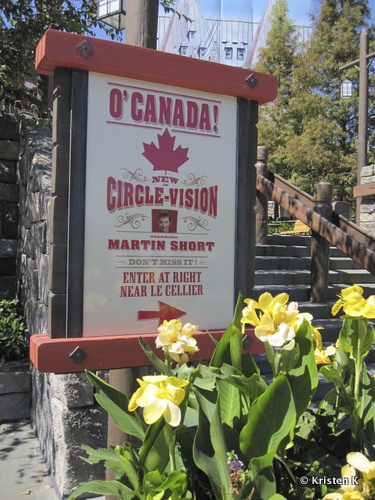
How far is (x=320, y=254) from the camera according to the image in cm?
612

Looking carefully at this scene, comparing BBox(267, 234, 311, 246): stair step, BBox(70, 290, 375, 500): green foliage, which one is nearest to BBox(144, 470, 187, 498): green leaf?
BBox(70, 290, 375, 500): green foliage

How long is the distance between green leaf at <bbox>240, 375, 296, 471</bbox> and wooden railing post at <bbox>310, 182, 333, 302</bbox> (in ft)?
16.0

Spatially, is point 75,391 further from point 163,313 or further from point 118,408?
point 118,408

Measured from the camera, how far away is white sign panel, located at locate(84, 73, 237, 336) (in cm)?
205

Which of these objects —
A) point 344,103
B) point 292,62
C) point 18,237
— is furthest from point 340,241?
point 292,62

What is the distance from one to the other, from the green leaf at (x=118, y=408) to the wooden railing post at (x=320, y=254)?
4769mm

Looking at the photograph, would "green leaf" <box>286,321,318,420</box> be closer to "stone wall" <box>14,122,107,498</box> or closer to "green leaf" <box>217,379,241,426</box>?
"green leaf" <box>217,379,241,426</box>

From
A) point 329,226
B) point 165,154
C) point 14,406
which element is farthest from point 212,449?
point 329,226

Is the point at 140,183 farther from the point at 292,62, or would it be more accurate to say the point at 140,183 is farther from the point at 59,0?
the point at 292,62

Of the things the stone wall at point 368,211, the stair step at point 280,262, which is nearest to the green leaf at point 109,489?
the stair step at point 280,262

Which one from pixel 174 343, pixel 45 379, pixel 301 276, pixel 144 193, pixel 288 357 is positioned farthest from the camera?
pixel 301 276

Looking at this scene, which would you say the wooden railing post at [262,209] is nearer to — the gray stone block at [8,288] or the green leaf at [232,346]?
the gray stone block at [8,288]

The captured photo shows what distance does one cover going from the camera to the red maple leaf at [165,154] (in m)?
2.13

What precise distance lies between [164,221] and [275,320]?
843mm
